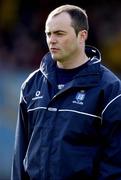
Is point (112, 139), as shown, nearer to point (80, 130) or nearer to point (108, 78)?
point (80, 130)

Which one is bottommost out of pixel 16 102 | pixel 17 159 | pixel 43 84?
pixel 16 102

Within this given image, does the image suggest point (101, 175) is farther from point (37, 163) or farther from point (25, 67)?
point (25, 67)

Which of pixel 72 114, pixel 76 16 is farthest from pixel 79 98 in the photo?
pixel 76 16

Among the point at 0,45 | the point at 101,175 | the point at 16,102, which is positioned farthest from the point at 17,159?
the point at 0,45

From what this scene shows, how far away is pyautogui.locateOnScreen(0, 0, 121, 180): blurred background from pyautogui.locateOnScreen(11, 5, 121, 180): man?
172 inches

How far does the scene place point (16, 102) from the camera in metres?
10.4

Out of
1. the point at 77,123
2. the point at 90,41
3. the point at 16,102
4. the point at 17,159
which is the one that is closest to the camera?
the point at 77,123

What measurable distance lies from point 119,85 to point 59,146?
0.57 metres

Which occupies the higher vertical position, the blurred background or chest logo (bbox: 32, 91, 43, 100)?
chest logo (bbox: 32, 91, 43, 100)

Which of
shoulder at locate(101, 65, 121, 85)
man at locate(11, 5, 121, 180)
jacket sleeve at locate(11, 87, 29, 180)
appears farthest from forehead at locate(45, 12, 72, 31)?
jacket sleeve at locate(11, 87, 29, 180)

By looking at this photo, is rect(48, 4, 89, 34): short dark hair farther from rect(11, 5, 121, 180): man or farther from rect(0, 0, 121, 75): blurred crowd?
rect(0, 0, 121, 75): blurred crowd

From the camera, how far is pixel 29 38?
11.2 meters

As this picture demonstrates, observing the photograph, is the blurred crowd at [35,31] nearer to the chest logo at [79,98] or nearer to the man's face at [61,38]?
the man's face at [61,38]

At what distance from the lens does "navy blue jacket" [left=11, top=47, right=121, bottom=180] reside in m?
5.79
